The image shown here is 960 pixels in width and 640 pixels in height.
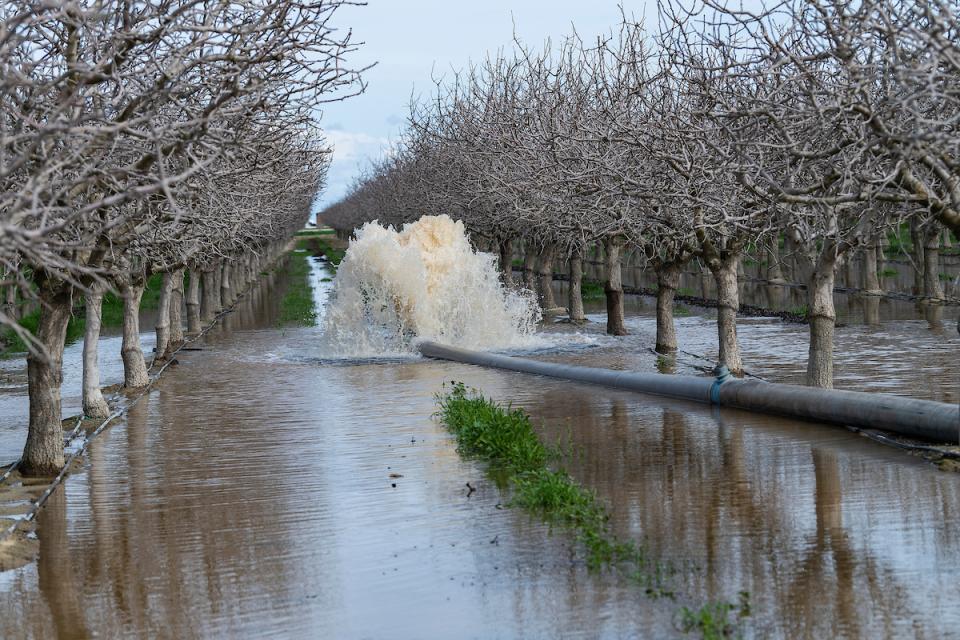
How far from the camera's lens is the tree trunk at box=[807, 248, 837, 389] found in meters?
17.2

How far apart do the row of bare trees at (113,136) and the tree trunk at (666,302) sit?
9.46 meters

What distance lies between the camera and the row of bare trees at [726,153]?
33.4 ft

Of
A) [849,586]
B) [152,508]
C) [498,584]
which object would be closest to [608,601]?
[498,584]

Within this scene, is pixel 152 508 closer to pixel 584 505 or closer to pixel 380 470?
pixel 380 470

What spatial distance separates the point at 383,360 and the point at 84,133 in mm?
19426

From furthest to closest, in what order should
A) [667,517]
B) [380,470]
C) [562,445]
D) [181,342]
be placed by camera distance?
1. [181,342]
2. [562,445]
3. [380,470]
4. [667,517]

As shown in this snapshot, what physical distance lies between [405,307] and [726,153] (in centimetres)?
1834

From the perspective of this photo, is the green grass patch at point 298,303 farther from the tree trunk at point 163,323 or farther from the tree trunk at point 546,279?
the tree trunk at point 163,323

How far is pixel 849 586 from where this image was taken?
313 inches

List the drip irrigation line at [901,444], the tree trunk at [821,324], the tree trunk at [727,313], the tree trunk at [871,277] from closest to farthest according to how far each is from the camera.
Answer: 1. the drip irrigation line at [901,444]
2. the tree trunk at [821,324]
3. the tree trunk at [727,313]
4. the tree trunk at [871,277]

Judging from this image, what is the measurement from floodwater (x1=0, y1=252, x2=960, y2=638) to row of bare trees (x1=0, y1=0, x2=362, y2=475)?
1760 mm

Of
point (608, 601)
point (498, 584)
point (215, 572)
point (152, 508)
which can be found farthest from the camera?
point (152, 508)

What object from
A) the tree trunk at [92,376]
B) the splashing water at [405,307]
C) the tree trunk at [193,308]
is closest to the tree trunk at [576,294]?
the splashing water at [405,307]

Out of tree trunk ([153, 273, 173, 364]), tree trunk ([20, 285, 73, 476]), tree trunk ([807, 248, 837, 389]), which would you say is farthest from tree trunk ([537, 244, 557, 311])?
tree trunk ([20, 285, 73, 476])
